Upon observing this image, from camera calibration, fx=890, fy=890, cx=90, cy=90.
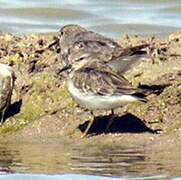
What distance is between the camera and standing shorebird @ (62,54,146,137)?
7.95 metres

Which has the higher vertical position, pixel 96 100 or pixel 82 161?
pixel 96 100

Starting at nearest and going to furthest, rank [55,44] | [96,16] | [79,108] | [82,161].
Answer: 1. [82,161]
2. [79,108]
3. [55,44]
4. [96,16]

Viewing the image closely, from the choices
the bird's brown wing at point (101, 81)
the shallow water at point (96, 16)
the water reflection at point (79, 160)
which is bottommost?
the water reflection at point (79, 160)

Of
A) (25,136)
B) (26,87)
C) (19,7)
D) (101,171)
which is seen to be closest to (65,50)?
(26,87)

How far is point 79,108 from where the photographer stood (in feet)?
28.8

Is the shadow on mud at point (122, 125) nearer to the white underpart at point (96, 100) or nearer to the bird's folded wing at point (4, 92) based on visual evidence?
the white underpart at point (96, 100)

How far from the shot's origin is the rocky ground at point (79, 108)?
8.29m

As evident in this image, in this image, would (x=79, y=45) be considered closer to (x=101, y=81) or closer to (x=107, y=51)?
(x=107, y=51)

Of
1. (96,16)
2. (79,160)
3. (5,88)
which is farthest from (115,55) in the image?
(96,16)

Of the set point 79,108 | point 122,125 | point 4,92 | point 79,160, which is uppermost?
point 4,92

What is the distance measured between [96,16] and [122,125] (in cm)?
674

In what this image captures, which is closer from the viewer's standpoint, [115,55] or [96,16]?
[115,55]

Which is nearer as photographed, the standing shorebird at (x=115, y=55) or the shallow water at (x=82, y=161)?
the shallow water at (x=82, y=161)

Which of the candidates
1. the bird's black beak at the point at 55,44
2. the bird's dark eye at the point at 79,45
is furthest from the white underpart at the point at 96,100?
the bird's black beak at the point at 55,44
